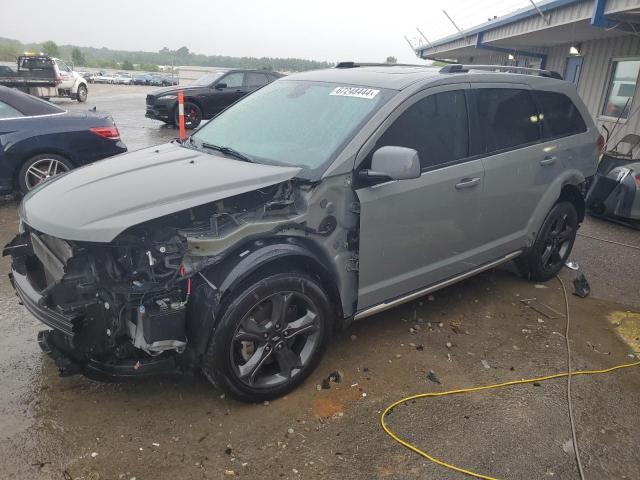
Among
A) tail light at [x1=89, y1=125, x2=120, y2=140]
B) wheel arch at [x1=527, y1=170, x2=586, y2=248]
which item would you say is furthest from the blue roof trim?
tail light at [x1=89, y1=125, x2=120, y2=140]

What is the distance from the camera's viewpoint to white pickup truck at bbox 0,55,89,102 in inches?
744

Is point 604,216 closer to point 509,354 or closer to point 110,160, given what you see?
point 509,354

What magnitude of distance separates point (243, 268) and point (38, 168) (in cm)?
486

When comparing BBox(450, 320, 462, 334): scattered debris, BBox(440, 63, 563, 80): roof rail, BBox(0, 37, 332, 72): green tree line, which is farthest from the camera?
BBox(0, 37, 332, 72): green tree line

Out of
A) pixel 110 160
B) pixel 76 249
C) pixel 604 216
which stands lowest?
pixel 604 216

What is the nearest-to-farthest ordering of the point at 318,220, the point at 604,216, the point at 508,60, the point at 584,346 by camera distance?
the point at 318,220, the point at 584,346, the point at 604,216, the point at 508,60

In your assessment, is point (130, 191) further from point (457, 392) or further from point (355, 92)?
point (457, 392)

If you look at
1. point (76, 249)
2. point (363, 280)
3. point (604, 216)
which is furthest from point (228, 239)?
point (604, 216)

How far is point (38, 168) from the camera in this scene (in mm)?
6309

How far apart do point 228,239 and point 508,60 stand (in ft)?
60.9

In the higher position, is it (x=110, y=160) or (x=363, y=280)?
(x=110, y=160)

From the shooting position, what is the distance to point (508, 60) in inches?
727

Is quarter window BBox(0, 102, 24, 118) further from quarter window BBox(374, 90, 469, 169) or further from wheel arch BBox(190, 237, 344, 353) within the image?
quarter window BBox(374, 90, 469, 169)

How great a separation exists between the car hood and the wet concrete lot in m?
1.06
